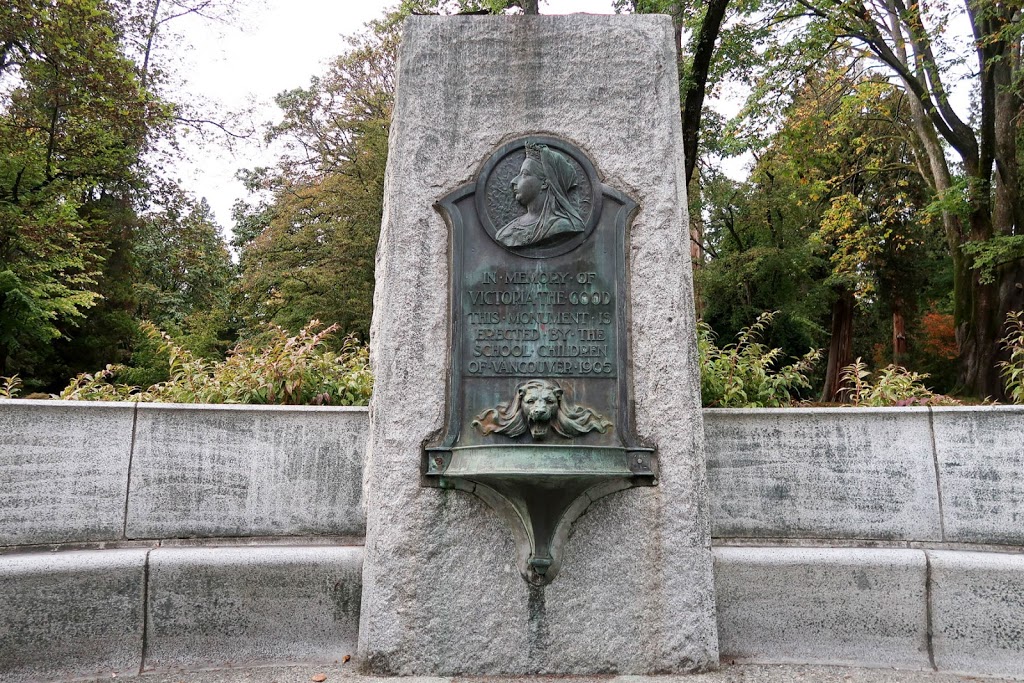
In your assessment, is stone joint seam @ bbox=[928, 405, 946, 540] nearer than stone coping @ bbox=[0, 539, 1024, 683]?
No

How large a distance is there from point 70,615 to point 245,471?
106 centimetres

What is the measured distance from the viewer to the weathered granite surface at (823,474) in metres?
4.26

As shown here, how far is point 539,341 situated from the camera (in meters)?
3.99

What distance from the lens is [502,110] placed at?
167 inches

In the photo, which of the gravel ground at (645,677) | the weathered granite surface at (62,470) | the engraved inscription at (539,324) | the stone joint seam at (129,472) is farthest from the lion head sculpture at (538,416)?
the weathered granite surface at (62,470)

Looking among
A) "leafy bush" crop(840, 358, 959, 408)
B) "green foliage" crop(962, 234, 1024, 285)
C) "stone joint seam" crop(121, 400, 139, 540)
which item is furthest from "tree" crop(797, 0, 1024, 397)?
"stone joint seam" crop(121, 400, 139, 540)

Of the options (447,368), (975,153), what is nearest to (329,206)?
(975,153)

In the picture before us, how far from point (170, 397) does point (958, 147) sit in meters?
15.6

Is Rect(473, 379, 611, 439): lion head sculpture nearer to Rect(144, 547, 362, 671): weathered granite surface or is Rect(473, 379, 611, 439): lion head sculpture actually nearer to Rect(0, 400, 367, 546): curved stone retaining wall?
Rect(0, 400, 367, 546): curved stone retaining wall

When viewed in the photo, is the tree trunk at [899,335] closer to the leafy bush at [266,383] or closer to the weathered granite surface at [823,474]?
the weathered granite surface at [823,474]

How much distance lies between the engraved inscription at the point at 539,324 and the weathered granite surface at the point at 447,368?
16 cm

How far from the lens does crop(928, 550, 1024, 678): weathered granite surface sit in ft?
12.9

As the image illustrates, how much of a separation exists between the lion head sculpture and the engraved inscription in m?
0.14

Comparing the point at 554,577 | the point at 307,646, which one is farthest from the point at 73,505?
the point at 554,577
